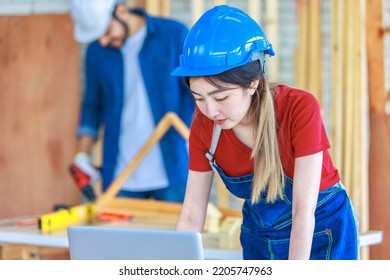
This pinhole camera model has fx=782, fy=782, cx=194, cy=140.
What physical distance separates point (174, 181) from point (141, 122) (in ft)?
1.31

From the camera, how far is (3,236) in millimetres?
3539

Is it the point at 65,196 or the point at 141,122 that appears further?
the point at 65,196

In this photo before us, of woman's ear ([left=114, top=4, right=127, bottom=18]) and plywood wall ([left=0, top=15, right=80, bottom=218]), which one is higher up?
woman's ear ([left=114, top=4, right=127, bottom=18])

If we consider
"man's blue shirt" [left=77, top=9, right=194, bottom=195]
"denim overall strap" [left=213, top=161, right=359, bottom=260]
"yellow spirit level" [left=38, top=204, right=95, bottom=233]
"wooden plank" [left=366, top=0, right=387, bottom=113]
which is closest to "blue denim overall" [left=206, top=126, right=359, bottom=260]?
"denim overall strap" [left=213, top=161, right=359, bottom=260]

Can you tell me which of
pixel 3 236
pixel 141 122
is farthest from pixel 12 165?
pixel 3 236

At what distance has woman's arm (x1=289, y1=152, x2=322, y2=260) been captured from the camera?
6.84ft

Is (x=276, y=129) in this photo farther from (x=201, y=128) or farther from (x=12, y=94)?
(x=12, y=94)

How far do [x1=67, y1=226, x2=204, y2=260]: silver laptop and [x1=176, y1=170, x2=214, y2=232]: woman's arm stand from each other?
0.47 m

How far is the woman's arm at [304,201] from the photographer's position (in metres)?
2.09

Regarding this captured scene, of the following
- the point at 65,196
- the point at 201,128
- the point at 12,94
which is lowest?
the point at 65,196

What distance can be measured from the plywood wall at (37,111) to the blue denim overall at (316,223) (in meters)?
3.48

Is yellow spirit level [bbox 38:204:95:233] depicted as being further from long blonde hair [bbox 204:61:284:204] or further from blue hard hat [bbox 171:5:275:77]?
blue hard hat [bbox 171:5:275:77]

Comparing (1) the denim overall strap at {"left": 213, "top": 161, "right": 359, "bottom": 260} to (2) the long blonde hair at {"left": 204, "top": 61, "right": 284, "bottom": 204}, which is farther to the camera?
(1) the denim overall strap at {"left": 213, "top": 161, "right": 359, "bottom": 260}

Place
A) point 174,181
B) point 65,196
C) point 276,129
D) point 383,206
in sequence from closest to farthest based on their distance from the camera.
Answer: point 276,129 → point 383,206 → point 174,181 → point 65,196
